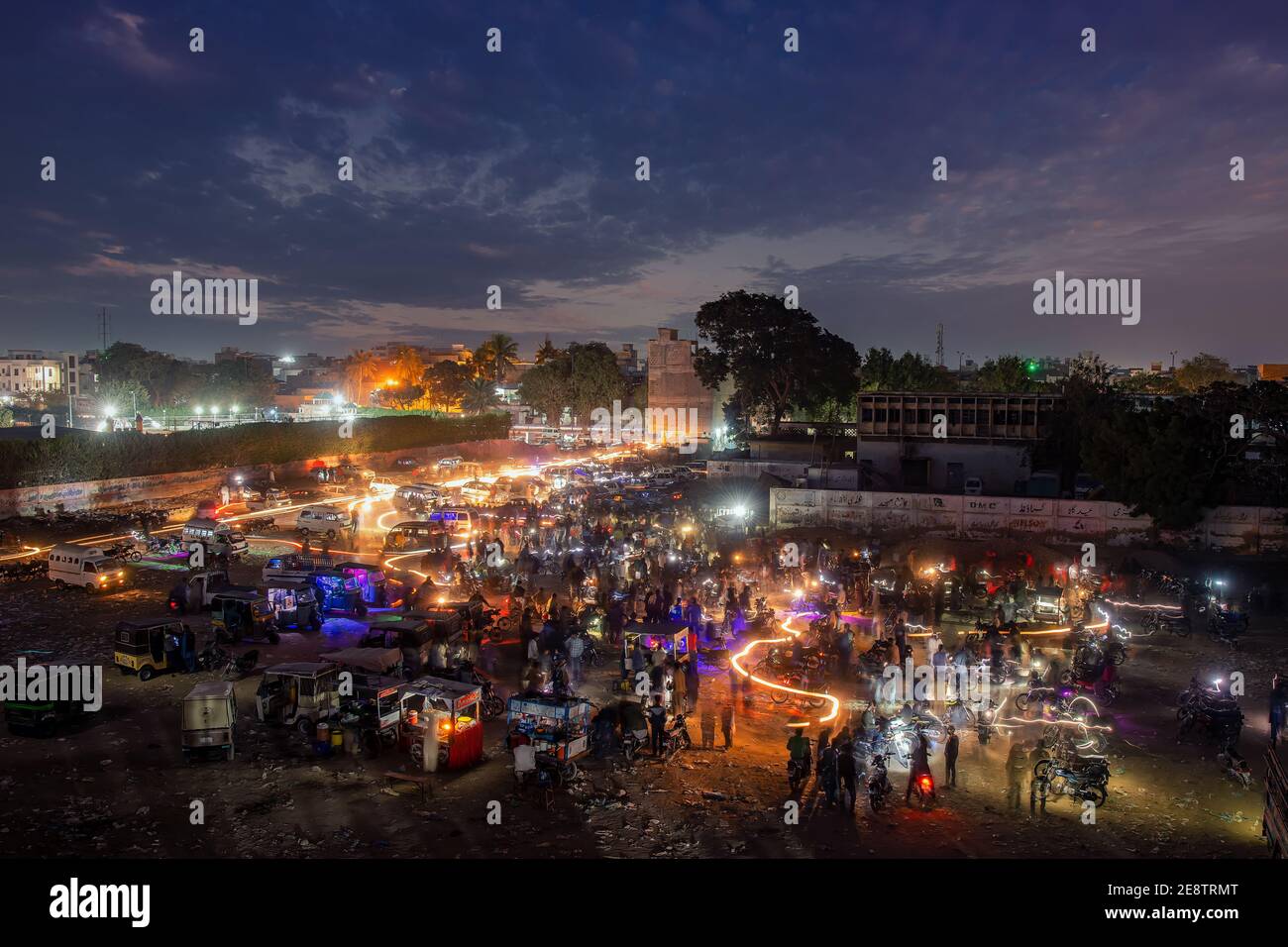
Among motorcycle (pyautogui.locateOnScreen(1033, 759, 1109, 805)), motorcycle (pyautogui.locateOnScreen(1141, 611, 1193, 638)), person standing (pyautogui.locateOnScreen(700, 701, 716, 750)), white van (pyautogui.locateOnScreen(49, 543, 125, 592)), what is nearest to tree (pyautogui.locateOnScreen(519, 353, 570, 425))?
white van (pyautogui.locateOnScreen(49, 543, 125, 592))

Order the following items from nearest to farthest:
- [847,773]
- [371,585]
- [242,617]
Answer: [847,773]
[242,617]
[371,585]

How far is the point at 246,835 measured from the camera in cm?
1037

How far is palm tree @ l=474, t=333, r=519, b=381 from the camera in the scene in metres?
102

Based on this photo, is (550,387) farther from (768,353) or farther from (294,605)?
(294,605)

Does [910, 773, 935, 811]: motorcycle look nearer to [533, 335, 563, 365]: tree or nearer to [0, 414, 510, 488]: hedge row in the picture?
[0, 414, 510, 488]: hedge row

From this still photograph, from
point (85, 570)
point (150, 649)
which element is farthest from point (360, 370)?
point (150, 649)

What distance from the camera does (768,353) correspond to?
6141 centimetres

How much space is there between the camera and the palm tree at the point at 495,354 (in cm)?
10162

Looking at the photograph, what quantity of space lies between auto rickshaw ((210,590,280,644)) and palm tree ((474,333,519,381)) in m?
84.1

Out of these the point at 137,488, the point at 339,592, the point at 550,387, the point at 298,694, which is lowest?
the point at 298,694

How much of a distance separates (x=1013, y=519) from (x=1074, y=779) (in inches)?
831
